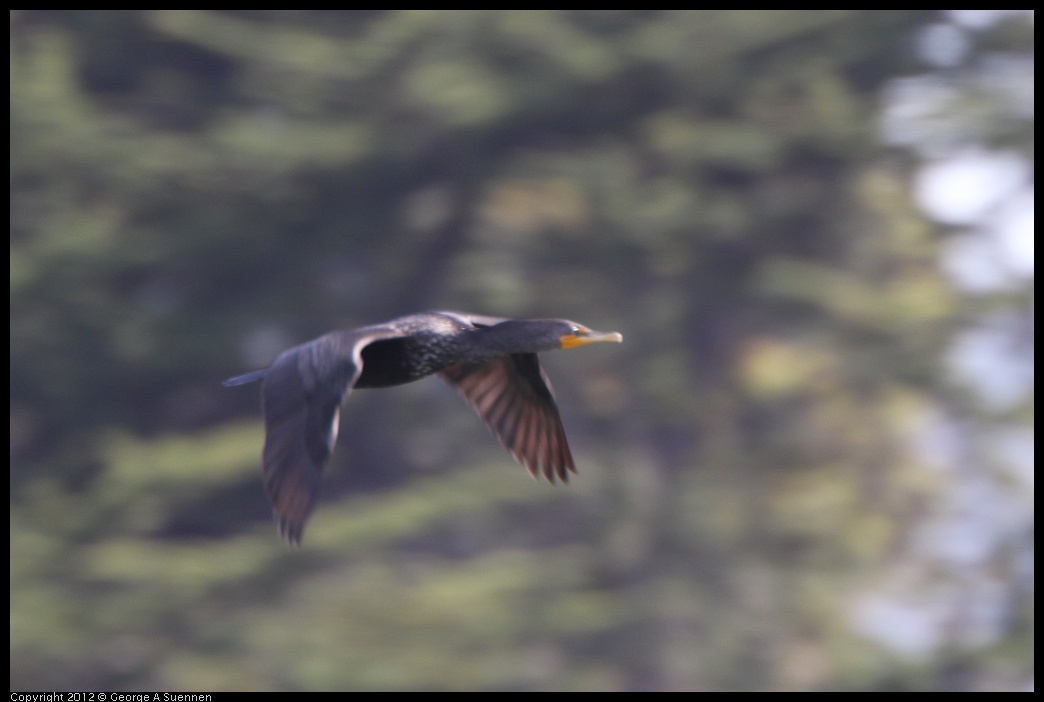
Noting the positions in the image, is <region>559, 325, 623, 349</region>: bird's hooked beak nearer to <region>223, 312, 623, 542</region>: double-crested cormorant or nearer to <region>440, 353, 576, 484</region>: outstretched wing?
<region>223, 312, 623, 542</region>: double-crested cormorant

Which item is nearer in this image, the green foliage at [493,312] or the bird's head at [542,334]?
the bird's head at [542,334]

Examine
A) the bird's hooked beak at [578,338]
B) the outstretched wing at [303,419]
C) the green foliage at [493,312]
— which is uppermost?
the green foliage at [493,312]

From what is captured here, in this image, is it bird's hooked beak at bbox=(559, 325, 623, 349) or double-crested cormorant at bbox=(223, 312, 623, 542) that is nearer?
double-crested cormorant at bbox=(223, 312, 623, 542)

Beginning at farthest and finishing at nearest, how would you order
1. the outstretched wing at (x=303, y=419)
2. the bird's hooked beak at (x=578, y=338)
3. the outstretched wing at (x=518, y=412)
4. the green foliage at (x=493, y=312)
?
the green foliage at (x=493, y=312)
the outstretched wing at (x=518, y=412)
the bird's hooked beak at (x=578, y=338)
the outstretched wing at (x=303, y=419)

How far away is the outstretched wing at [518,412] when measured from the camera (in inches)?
166

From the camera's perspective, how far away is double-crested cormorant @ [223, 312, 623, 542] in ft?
9.80

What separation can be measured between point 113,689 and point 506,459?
2.50m

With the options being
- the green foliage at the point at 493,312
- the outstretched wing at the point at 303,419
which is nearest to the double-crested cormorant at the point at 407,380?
the outstretched wing at the point at 303,419

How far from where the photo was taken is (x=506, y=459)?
24.2 feet

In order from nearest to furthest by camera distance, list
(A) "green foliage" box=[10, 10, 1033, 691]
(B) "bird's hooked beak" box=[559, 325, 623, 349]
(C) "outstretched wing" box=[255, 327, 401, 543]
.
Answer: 1. (C) "outstretched wing" box=[255, 327, 401, 543]
2. (B) "bird's hooked beak" box=[559, 325, 623, 349]
3. (A) "green foliage" box=[10, 10, 1033, 691]

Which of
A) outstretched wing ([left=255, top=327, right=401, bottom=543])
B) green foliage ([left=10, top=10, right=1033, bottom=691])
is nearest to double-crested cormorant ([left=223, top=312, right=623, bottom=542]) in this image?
outstretched wing ([left=255, top=327, right=401, bottom=543])

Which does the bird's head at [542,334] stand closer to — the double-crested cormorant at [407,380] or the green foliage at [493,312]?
the double-crested cormorant at [407,380]

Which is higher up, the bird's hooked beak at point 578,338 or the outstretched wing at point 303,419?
the bird's hooked beak at point 578,338

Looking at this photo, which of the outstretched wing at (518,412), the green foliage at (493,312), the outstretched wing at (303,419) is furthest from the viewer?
the green foliage at (493,312)
